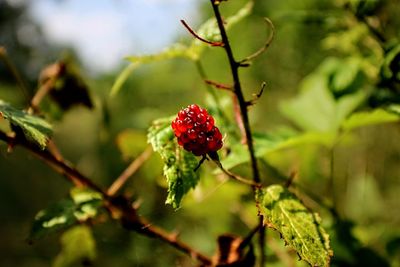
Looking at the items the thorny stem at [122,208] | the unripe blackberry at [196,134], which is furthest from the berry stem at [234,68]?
the thorny stem at [122,208]

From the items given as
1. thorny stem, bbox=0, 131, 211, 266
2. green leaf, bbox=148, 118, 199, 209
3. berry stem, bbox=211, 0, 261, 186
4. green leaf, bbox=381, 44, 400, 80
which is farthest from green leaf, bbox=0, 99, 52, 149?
green leaf, bbox=381, 44, 400, 80

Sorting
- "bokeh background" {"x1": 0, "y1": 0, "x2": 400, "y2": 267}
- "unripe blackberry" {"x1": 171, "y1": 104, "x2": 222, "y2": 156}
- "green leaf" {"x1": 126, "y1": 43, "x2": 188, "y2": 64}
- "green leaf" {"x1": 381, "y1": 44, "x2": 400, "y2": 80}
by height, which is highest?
"green leaf" {"x1": 126, "y1": 43, "x2": 188, "y2": 64}

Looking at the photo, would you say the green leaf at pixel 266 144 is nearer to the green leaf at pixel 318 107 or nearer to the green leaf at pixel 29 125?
the green leaf at pixel 318 107

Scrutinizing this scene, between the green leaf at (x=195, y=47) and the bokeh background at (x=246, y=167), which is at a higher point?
the green leaf at (x=195, y=47)

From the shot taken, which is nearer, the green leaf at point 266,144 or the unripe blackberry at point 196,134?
the unripe blackberry at point 196,134

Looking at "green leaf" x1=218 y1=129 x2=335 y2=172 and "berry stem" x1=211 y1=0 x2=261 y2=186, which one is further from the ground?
"berry stem" x1=211 y1=0 x2=261 y2=186

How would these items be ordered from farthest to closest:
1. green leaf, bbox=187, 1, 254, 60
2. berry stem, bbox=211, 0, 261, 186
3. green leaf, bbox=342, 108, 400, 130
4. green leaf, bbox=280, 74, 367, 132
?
green leaf, bbox=280, 74, 367, 132 → green leaf, bbox=342, 108, 400, 130 → green leaf, bbox=187, 1, 254, 60 → berry stem, bbox=211, 0, 261, 186

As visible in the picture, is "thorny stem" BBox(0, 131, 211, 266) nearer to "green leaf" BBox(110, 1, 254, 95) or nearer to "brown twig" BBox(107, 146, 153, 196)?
"brown twig" BBox(107, 146, 153, 196)

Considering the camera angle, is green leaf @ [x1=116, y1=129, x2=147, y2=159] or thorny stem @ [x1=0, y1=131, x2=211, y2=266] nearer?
thorny stem @ [x1=0, y1=131, x2=211, y2=266]
